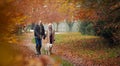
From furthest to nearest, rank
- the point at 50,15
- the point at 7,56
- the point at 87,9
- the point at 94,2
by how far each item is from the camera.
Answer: the point at 50,15, the point at 87,9, the point at 94,2, the point at 7,56

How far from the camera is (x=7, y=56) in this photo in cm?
193

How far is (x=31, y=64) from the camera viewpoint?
2340 millimetres

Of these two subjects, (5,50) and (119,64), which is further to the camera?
(119,64)

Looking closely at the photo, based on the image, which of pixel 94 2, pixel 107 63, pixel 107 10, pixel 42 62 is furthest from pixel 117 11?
pixel 42 62

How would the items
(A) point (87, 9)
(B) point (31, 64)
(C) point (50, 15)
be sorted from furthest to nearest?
(C) point (50, 15) → (A) point (87, 9) → (B) point (31, 64)

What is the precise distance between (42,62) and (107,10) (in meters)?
15.2

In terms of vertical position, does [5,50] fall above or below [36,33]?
above

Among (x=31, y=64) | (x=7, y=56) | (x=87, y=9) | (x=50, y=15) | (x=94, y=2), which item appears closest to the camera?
(x=7, y=56)

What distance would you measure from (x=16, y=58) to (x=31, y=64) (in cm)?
30

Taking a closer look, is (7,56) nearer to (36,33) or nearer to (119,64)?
(119,64)

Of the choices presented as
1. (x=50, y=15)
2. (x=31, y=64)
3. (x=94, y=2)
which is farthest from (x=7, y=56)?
(x=50, y=15)

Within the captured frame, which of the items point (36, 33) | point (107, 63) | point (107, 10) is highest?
point (107, 10)

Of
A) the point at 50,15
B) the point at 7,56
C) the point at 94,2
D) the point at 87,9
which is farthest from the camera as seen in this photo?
the point at 50,15

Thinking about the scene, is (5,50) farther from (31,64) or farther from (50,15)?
(50,15)
